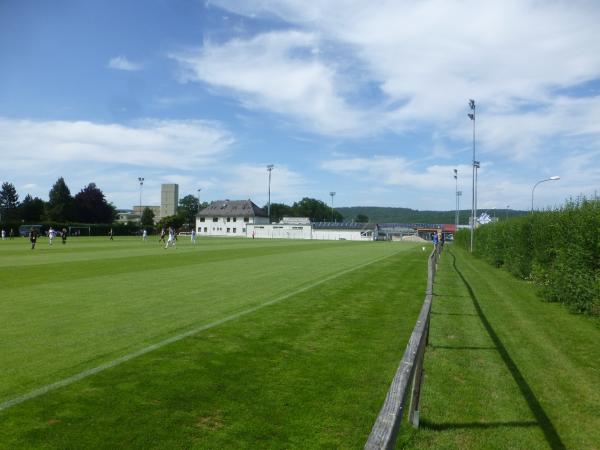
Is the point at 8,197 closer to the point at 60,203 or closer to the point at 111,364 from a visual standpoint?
the point at 60,203

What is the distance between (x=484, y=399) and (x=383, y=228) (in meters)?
128

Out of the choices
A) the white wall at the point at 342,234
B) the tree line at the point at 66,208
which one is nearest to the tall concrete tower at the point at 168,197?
the tree line at the point at 66,208

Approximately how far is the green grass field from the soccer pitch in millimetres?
684

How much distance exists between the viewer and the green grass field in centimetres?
467

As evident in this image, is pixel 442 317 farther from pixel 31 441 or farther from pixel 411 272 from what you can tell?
pixel 411 272

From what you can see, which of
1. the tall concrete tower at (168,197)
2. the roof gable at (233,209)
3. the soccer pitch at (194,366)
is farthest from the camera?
the tall concrete tower at (168,197)

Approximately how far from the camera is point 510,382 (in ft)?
20.5

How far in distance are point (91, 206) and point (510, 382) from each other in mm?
109660

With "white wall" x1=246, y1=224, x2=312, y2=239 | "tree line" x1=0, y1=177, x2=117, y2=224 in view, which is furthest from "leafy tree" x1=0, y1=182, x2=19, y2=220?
"white wall" x1=246, y1=224, x2=312, y2=239

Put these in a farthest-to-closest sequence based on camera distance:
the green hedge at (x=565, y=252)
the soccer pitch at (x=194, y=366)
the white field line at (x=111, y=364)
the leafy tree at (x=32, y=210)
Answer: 1. the leafy tree at (x=32, y=210)
2. the green hedge at (x=565, y=252)
3. the white field line at (x=111, y=364)
4. the soccer pitch at (x=194, y=366)

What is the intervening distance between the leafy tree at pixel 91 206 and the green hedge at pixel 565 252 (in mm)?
100337

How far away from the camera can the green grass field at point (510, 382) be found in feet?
15.3

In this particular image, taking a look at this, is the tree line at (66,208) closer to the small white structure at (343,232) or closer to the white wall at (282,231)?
the white wall at (282,231)

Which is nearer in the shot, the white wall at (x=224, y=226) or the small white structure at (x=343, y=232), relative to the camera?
the small white structure at (x=343, y=232)
